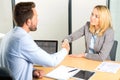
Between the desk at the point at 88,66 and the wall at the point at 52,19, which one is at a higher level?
the wall at the point at 52,19

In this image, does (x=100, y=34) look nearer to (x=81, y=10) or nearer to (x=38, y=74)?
(x=38, y=74)

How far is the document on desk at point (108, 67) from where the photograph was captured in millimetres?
2334

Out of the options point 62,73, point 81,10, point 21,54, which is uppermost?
point 81,10

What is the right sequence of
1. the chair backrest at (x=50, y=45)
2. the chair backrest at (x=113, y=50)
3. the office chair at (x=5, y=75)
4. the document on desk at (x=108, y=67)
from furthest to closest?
the chair backrest at (x=113, y=50) < the chair backrest at (x=50, y=45) < the document on desk at (x=108, y=67) < the office chair at (x=5, y=75)

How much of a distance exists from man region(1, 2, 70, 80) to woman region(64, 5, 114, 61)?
0.83m

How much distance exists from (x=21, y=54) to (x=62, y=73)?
0.48m

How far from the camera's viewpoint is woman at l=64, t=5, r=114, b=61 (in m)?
2.76

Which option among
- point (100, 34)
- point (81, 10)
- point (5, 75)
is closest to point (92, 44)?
point (100, 34)

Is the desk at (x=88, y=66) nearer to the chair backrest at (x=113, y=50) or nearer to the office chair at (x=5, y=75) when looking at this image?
the chair backrest at (x=113, y=50)

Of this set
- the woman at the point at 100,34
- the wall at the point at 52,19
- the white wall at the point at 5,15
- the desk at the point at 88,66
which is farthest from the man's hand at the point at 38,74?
the white wall at the point at 5,15

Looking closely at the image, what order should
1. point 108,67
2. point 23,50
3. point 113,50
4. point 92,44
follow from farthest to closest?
point 92,44
point 113,50
point 108,67
point 23,50

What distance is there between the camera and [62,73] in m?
2.25

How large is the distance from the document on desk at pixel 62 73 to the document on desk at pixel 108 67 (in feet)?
0.83

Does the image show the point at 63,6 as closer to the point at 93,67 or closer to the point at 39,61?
the point at 93,67
